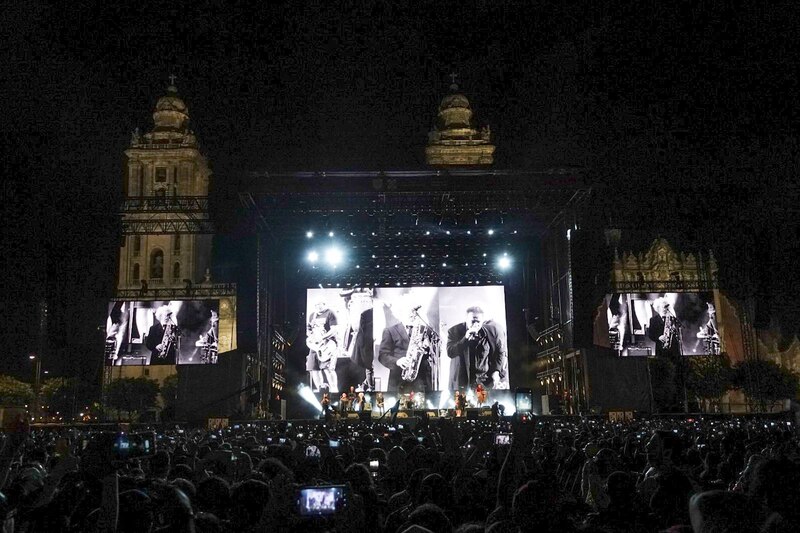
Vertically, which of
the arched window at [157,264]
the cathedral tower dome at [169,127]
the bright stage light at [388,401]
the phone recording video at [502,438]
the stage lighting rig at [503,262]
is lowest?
the phone recording video at [502,438]

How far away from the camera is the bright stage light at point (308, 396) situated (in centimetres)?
3475

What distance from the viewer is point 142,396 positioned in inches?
2339

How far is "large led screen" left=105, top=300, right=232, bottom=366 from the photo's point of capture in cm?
3403

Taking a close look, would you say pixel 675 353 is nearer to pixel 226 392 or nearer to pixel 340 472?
pixel 226 392

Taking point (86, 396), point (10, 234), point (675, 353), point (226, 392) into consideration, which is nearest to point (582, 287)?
point (675, 353)

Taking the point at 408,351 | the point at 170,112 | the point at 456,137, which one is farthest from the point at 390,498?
the point at 170,112

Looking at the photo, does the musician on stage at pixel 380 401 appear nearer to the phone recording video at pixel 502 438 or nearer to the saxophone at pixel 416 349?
the saxophone at pixel 416 349

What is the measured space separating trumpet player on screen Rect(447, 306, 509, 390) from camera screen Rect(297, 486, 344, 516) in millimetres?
30053

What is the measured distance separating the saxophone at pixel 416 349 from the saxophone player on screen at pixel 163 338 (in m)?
11.3

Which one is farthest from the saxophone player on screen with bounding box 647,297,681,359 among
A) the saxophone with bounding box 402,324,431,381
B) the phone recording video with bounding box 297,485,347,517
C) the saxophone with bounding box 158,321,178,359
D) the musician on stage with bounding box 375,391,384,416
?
the phone recording video with bounding box 297,485,347,517

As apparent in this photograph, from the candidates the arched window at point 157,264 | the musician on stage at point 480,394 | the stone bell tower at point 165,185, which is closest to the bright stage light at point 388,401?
the musician on stage at point 480,394

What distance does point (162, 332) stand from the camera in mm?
34344

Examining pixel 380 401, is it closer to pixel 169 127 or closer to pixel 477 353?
pixel 477 353

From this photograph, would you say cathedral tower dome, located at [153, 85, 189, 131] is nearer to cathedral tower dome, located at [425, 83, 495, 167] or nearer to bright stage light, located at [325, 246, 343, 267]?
cathedral tower dome, located at [425, 83, 495, 167]
